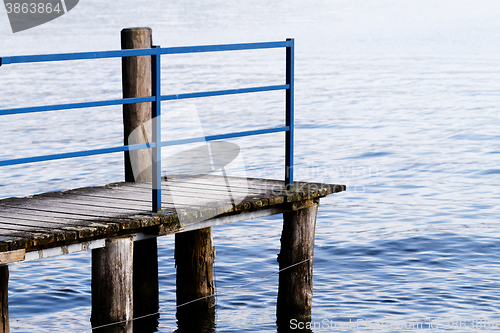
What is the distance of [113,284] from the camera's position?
5.74 m

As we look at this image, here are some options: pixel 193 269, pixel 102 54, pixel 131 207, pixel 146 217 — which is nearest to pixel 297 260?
pixel 193 269

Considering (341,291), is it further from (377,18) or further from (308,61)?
(377,18)

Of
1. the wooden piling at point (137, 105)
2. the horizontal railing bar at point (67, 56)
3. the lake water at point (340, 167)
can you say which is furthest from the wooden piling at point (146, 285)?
the horizontal railing bar at point (67, 56)

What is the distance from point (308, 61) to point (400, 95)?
337 inches

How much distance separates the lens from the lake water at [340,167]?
28.2 feet

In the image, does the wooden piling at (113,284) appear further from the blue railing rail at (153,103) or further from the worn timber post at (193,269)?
the worn timber post at (193,269)

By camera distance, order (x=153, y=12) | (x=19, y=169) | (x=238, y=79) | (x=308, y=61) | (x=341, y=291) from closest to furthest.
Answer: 1. (x=341, y=291)
2. (x=19, y=169)
3. (x=238, y=79)
4. (x=308, y=61)
5. (x=153, y=12)

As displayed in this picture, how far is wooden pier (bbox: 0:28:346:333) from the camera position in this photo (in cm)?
550

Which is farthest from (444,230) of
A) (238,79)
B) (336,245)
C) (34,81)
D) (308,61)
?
(308,61)

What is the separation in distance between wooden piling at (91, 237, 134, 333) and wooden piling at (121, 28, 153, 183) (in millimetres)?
1582

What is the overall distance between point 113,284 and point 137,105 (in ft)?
6.73

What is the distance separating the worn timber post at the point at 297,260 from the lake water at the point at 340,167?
1.61 ft

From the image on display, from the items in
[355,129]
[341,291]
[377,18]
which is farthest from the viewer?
[377,18]

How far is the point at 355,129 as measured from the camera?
20.5m
